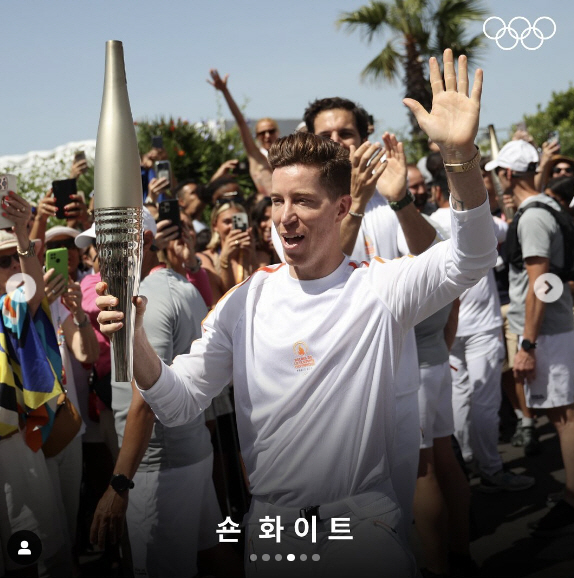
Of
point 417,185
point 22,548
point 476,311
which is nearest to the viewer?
point 22,548

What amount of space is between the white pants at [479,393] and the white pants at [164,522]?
304 centimetres

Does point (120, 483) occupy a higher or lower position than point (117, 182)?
lower

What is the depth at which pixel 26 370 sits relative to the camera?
3.91 m

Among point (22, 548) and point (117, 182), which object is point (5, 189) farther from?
point (117, 182)

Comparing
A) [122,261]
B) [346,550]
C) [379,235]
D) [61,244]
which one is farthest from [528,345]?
[122,261]

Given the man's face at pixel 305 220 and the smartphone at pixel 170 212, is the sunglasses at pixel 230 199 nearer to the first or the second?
the smartphone at pixel 170 212

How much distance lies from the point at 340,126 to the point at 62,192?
6.03 feet

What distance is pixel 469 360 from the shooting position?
6242mm

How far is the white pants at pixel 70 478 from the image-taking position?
4406 mm

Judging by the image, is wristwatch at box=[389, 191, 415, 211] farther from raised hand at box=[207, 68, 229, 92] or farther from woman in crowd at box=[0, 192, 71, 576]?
raised hand at box=[207, 68, 229, 92]

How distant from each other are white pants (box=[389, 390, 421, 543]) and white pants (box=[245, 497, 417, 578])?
927 millimetres

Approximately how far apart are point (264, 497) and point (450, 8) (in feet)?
72.8

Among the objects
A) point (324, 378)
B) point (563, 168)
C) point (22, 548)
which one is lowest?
point (22, 548)

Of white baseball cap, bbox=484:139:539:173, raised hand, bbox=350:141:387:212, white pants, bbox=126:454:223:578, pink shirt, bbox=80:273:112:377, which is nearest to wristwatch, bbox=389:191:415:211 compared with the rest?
raised hand, bbox=350:141:387:212
